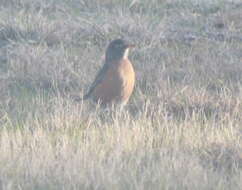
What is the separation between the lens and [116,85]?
8.69m

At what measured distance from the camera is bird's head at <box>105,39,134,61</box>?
9.07 meters

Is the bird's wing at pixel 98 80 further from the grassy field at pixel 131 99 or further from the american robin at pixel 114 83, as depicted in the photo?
the grassy field at pixel 131 99

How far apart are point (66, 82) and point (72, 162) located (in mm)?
3421

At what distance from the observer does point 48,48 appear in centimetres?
1065

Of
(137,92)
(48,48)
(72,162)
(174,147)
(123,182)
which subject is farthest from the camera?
(48,48)

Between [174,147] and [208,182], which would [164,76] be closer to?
[174,147]

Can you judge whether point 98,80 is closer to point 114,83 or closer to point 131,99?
point 114,83

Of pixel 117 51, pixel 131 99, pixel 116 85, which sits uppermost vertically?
pixel 117 51

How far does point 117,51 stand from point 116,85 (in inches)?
23.4

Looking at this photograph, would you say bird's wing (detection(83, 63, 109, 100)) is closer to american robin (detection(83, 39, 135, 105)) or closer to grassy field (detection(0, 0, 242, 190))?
american robin (detection(83, 39, 135, 105))

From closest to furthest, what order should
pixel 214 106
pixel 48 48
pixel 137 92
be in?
pixel 214 106 < pixel 137 92 < pixel 48 48

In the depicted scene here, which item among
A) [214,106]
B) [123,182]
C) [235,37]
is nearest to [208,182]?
[123,182]

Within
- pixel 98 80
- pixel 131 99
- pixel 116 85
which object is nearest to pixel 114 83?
pixel 116 85

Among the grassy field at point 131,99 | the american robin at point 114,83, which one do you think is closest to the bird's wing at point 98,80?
the american robin at point 114,83
